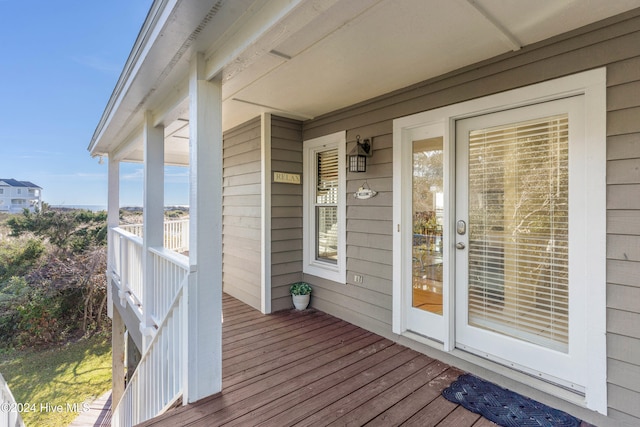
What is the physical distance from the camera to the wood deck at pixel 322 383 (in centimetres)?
180

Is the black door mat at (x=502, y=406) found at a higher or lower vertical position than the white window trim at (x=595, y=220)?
lower

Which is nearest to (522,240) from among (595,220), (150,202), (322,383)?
(595,220)

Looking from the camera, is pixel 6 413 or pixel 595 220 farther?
pixel 6 413

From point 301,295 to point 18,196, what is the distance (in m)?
12.5

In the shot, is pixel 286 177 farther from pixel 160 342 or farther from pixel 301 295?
pixel 160 342

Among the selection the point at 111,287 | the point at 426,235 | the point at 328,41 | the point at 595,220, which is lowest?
the point at 111,287

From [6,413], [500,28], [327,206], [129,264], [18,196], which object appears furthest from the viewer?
[18,196]

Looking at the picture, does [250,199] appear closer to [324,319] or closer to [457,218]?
[324,319]

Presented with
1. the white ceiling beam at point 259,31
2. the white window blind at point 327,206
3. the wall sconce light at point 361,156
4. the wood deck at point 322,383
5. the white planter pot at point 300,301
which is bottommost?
the wood deck at point 322,383

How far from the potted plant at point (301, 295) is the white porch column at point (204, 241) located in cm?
173

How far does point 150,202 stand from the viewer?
306 centimetres

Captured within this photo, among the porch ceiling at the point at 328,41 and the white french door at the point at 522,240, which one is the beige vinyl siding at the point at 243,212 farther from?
the white french door at the point at 522,240

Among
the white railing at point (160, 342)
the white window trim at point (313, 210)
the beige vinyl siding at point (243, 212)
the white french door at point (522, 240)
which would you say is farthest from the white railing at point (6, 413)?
the white french door at point (522, 240)

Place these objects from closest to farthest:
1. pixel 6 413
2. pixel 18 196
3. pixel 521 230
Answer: pixel 521 230
pixel 6 413
pixel 18 196
